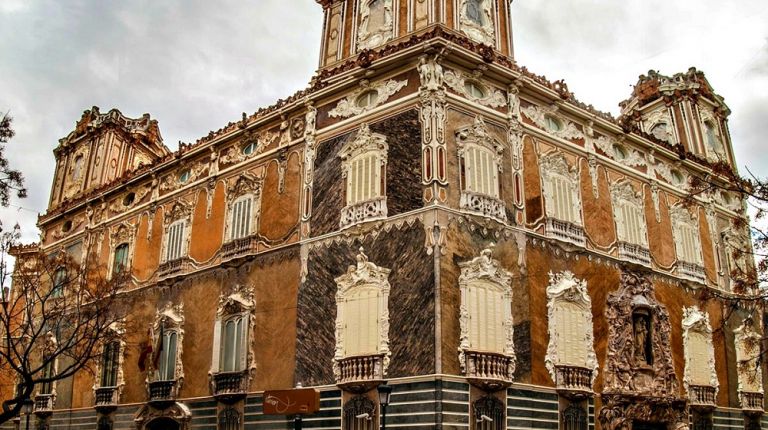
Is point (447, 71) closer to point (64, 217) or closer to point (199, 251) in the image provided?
point (199, 251)

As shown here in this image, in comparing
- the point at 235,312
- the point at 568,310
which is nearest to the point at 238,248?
the point at 235,312

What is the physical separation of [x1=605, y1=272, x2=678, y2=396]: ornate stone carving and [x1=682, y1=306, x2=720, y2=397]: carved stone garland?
1297 millimetres

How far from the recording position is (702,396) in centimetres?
2786

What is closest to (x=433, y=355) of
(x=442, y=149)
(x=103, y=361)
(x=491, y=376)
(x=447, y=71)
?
(x=491, y=376)

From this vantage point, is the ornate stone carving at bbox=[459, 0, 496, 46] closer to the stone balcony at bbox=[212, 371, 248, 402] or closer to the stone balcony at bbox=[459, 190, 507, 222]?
the stone balcony at bbox=[459, 190, 507, 222]

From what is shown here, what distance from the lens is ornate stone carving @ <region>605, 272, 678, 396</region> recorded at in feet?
81.8

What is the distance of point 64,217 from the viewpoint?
39.2 m

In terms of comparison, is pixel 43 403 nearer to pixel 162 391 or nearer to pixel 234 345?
pixel 162 391

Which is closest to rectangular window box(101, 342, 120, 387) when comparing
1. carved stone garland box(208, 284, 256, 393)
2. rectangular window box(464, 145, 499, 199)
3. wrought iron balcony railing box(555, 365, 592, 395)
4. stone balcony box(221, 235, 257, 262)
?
carved stone garland box(208, 284, 256, 393)

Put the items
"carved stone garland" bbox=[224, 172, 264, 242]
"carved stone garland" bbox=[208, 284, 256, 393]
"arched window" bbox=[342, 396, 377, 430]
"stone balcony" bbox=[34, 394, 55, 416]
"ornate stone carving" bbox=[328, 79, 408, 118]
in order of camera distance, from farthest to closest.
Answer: "stone balcony" bbox=[34, 394, 55, 416] → "carved stone garland" bbox=[224, 172, 264, 242] → "carved stone garland" bbox=[208, 284, 256, 393] → "ornate stone carving" bbox=[328, 79, 408, 118] → "arched window" bbox=[342, 396, 377, 430]

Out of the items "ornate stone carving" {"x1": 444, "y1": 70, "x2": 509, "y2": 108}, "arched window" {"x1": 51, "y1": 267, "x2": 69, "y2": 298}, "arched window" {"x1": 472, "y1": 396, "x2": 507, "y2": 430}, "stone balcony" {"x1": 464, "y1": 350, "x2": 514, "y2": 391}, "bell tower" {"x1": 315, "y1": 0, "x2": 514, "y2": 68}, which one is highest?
"bell tower" {"x1": 315, "y1": 0, "x2": 514, "y2": 68}

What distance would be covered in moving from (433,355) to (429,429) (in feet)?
6.11

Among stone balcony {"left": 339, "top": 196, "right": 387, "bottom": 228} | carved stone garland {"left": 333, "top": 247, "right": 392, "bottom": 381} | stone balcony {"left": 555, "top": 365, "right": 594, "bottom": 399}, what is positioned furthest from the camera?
stone balcony {"left": 339, "top": 196, "right": 387, "bottom": 228}

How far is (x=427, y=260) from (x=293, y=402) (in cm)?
529
